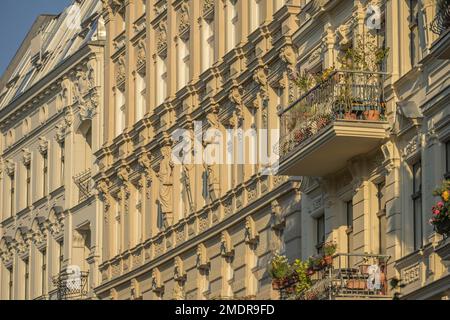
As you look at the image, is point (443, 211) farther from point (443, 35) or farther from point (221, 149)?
point (221, 149)

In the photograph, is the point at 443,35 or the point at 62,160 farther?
the point at 62,160

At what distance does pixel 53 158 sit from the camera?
75938 mm

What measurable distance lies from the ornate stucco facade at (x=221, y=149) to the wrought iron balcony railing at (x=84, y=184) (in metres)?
0.07

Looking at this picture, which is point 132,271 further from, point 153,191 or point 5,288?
point 5,288

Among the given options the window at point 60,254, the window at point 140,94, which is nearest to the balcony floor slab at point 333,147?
the window at point 140,94

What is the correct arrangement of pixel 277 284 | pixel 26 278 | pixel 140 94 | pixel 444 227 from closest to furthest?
pixel 444 227, pixel 277 284, pixel 140 94, pixel 26 278

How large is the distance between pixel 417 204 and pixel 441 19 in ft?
13.9

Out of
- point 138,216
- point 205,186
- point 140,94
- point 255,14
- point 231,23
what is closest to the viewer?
point 255,14

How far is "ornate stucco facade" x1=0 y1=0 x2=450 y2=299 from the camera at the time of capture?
45.7 meters

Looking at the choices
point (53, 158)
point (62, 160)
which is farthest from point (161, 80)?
point (53, 158)

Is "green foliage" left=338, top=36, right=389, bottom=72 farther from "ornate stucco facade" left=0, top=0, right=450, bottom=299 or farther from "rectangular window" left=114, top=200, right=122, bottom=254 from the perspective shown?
"rectangular window" left=114, top=200, right=122, bottom=254

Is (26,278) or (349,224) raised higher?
(26,278)

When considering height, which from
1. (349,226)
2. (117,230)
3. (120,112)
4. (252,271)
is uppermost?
(120,112)

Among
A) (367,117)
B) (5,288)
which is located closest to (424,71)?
(367,117)
